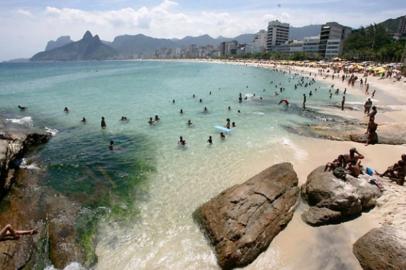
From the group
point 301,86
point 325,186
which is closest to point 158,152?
point 325,186

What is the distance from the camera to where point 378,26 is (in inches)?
4286

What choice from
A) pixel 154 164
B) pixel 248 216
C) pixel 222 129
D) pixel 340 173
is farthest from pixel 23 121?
pixel 340 173

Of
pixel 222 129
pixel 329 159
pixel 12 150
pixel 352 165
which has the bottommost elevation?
pixel 222 129

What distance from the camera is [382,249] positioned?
8289mm

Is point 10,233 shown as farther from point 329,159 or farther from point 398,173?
point 329,159

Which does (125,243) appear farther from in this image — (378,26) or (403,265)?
(378,26)

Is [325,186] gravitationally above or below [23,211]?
above

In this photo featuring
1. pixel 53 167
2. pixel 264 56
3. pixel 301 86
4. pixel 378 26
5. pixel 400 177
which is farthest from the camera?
pixel 264 56

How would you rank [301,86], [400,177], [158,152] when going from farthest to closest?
[301,86]
[158,152]
[400,177]

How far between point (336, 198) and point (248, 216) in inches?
134

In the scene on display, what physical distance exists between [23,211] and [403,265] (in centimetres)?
1362

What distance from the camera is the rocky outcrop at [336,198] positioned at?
1030 cm

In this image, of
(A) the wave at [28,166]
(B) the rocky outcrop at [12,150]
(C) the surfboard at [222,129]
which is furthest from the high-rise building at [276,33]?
(A) the wave at [28,166]

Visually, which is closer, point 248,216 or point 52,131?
point 248,216
